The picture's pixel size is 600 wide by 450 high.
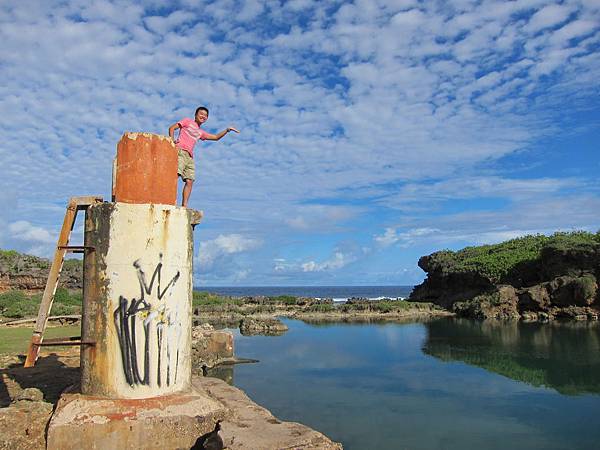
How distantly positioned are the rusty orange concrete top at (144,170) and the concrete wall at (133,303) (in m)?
0.23

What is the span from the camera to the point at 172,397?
557 centimetres

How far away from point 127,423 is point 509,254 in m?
42.4

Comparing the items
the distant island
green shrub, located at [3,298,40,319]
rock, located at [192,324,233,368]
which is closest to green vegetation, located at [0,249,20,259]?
the distant island

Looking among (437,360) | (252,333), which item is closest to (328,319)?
(252,333)

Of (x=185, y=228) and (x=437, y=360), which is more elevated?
(x=185, y=228)

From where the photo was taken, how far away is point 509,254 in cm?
4325

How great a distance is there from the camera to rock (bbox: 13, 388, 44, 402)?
6.24 meters

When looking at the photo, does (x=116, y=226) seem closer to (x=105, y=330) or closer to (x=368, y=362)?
(x=105, y=330)

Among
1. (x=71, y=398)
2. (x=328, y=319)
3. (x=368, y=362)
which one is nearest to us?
(x=71, y=398)

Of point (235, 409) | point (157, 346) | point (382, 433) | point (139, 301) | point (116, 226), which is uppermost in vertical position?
point (116, 226)

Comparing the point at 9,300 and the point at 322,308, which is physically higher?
the point at 9,300

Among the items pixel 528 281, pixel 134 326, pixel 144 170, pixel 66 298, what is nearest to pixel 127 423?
pixel 134 326

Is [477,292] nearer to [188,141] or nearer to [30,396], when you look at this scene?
[188,141]

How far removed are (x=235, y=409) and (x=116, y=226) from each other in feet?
8.21
